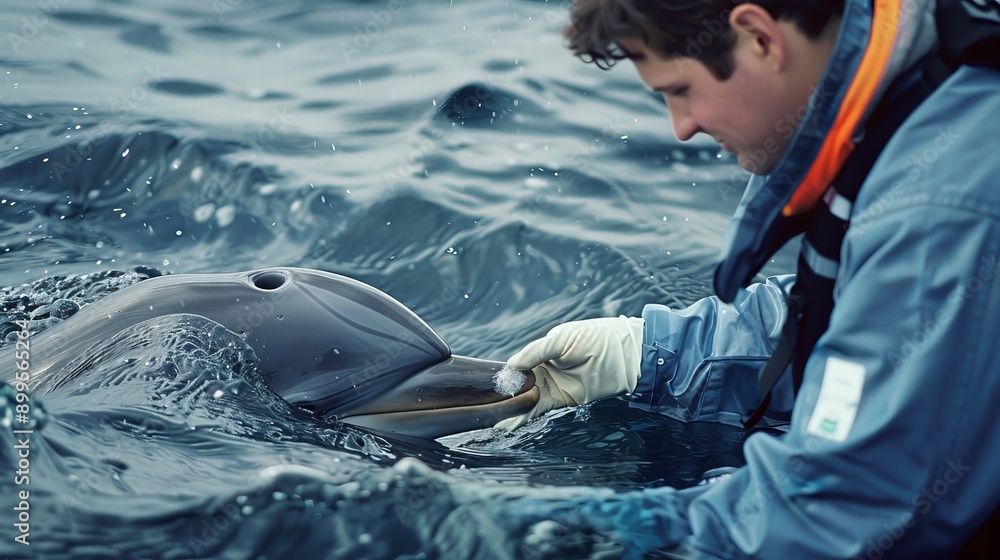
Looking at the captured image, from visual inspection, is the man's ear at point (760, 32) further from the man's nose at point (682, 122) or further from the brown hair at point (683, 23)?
the man's nose at point (682, 122)

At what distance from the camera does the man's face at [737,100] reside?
2.96 meters

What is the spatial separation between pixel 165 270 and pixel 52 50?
5.63 m

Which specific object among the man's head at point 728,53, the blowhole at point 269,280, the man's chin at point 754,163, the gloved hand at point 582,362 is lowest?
the gloved hand at point 582,362

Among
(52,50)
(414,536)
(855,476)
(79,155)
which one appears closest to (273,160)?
(79,155)

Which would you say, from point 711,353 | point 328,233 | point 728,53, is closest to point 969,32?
point 728,53

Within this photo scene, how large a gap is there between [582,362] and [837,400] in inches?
74.1

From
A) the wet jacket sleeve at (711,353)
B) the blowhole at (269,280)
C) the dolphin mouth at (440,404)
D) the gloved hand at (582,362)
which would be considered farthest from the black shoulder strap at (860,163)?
the blowhole at (269,280)

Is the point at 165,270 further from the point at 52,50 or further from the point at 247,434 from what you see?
the point at 52,50

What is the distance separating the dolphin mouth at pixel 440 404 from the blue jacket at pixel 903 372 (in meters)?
1.34

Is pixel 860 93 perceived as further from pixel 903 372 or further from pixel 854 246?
pixel 903 372

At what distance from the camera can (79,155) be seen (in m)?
7.98

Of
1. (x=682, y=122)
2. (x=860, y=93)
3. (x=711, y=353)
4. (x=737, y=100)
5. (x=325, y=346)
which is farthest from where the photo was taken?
(x=711, y=353)

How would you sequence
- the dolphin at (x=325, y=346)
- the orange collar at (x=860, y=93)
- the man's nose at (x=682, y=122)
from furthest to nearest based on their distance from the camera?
1. the dolphin at (x=325, y=346)
2. the man's nose at (x=682, y=122)
3. the orange collar at (x=860, y=93)

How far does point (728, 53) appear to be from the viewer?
2.93 metres
